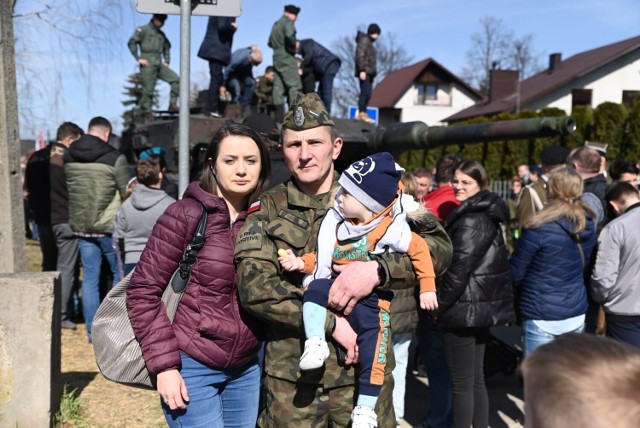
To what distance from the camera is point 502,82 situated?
47.9 meters

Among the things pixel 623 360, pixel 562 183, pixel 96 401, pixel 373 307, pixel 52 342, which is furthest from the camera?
pixel 96 401

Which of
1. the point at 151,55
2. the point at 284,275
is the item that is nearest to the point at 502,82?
the point at 151,55

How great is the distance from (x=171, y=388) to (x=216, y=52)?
294 inches

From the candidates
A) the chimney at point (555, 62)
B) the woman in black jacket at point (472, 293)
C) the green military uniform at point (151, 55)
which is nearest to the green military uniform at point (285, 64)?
the green military uniform at point (151, 55)

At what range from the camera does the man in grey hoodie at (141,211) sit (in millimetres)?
5961

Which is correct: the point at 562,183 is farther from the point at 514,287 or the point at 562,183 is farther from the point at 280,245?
the point at 280,245

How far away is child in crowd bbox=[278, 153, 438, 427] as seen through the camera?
252 cm

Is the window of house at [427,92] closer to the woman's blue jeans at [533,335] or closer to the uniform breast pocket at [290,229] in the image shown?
the woman's blue jeans at [533,335]

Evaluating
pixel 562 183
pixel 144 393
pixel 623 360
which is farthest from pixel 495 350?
pixel 623 360

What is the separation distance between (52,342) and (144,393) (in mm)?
1471

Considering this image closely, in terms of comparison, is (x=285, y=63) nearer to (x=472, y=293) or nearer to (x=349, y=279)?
(x=472, y=293)

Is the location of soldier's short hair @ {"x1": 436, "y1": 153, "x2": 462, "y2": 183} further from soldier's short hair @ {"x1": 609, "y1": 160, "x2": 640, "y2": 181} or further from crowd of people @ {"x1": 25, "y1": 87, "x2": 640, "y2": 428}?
crowd of people @ {"x1": 25, "y1": 87, "x2": 640, "y2": 428}

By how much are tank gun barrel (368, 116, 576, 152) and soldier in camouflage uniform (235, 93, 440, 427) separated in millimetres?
3333

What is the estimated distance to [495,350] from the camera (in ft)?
20.4
